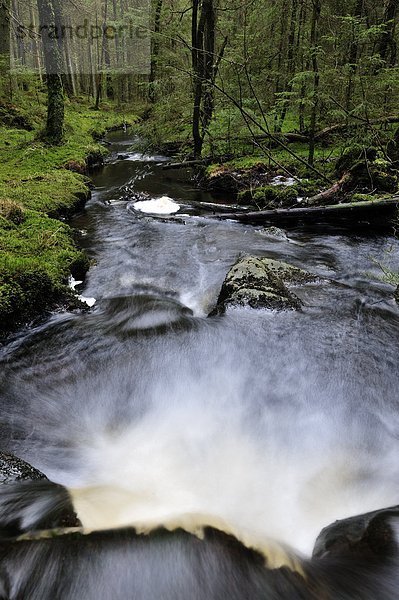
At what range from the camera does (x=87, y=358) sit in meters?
4.27

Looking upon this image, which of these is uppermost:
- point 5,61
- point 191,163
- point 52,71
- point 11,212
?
point 5,61

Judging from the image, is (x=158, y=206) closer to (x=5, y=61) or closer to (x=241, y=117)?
(x=241, y=117)

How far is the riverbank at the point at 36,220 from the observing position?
4543mm

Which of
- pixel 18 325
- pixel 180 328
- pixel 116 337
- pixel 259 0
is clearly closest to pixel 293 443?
pixel 180 328

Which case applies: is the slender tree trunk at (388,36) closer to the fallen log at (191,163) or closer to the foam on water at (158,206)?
the fallen log at (191,163)

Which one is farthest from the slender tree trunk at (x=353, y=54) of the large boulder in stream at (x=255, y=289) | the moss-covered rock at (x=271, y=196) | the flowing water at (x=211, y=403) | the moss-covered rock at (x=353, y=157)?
the large boulder in stream at (x=255, y=289)

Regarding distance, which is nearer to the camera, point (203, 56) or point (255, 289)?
point (255, 289)

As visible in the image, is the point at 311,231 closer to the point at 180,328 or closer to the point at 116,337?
the point at 180,328

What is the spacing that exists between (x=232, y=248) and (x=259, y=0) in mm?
7656

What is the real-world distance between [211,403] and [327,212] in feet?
16.9

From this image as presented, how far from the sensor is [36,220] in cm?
653

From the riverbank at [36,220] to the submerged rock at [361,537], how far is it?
361 centimetres

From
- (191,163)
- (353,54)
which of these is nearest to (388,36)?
(353,54)

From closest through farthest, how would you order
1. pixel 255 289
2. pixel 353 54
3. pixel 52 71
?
pixel 255 289
pixel 353 54
pixel 52 71
